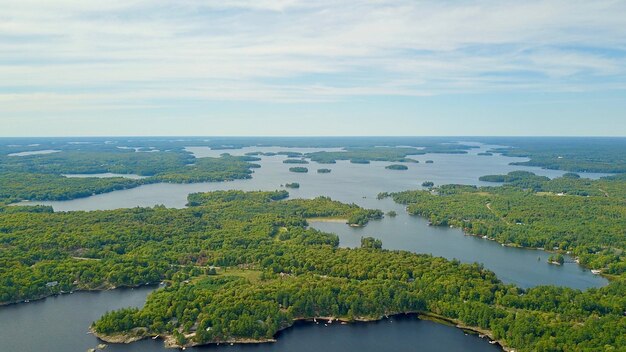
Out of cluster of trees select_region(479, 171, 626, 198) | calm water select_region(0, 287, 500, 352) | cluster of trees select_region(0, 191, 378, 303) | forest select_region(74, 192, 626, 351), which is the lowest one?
calm water select_region(0, 287, 500, 352)

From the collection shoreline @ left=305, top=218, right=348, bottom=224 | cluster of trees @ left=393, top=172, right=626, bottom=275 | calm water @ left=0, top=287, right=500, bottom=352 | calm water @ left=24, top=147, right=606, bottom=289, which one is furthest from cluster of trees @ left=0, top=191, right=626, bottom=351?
cluster of trees @ left=393, top=172, right=626, bottom=275

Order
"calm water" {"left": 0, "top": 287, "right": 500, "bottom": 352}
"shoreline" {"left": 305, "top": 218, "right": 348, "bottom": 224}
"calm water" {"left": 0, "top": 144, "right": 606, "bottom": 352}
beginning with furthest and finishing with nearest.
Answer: "shoreline" {"left": 305, "top": 218, "right": 348, "bottom": 224}, "calm water" {"left": 0, "top": 144, "right": 606, "bottom": 352}, "calm water" {"left": 0, "top": 287, "right": 500, "bottom": 352}

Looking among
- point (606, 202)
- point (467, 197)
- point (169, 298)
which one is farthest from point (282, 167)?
point (169, 298)

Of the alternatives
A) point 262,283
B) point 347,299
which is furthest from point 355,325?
point 262,283

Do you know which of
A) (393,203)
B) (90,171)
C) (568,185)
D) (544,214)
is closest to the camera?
(544,214)

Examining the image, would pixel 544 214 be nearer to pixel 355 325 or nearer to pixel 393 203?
pixel 393 203

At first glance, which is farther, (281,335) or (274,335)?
(281,335)

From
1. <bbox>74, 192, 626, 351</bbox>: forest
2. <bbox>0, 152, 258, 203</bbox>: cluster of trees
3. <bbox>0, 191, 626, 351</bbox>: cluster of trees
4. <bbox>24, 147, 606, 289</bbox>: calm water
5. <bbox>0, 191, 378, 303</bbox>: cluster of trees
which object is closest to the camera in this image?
<bbox>74, 192, 626, 351</bbox>: forest

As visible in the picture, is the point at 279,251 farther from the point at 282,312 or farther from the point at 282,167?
the point at 282,167

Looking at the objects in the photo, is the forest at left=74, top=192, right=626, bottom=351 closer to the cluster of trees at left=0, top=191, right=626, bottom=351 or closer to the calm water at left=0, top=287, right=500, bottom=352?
the cluster of trees at left=0, top=191, right=626, bottom=351
